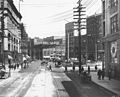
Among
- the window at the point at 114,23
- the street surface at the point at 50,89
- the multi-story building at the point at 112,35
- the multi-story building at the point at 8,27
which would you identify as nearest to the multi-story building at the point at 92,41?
the multi-story building at the point at 8,27

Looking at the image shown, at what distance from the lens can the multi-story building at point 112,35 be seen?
3528 cm

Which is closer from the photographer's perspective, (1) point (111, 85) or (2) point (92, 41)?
(1) point (111, 85)

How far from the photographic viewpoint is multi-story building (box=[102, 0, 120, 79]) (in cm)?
3528

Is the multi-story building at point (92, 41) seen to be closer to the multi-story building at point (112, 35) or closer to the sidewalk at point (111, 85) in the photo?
the multi-story building at point (112, 35)

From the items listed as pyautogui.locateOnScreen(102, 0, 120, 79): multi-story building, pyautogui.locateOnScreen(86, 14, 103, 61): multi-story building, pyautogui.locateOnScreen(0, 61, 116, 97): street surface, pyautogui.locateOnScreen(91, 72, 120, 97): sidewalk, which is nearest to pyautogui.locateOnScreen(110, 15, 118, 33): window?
pyautogui.locateOnScreen(102, 0, 120, 79): multi-story building

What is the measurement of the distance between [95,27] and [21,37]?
131ft

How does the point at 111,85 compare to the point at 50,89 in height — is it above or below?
above

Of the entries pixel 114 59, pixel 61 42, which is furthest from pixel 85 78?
pixel 61 42

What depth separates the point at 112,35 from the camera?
122 feet

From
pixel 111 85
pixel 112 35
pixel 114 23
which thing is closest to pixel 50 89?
pixel 111 85

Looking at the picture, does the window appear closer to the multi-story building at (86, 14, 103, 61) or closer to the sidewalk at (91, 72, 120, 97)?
the sidewalk at (91, 72, 120, 97)

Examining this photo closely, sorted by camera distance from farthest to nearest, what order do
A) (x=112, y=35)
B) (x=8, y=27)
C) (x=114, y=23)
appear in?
1. (x=8, y=27)
2. (x=114, y=23)
3. (x=112, y=35)

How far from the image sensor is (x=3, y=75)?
43969 mm

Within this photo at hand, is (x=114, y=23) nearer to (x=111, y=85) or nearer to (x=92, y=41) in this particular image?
(x=111, y=85)
